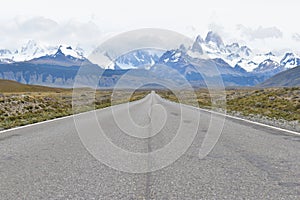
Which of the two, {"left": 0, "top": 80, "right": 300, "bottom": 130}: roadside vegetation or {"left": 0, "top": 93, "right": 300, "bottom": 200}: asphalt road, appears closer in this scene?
{"left": 0, "top": 93, "right": 300, "bottom": 200}: asphalt road

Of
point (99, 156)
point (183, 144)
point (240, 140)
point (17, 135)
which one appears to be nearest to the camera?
point (99, 156)

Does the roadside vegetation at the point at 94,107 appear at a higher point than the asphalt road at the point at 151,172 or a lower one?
lower

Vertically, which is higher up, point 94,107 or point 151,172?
point 151,172

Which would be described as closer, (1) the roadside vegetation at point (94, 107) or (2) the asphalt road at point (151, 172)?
(2) the asphalt road at point (151, 172)

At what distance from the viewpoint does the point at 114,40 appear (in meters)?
13.9

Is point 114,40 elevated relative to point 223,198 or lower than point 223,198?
elevated

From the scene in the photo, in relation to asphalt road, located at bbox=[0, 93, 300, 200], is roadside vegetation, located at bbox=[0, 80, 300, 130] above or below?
below

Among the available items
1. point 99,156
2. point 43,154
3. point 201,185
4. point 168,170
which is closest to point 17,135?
point 43,154

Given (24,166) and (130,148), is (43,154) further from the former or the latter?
(130,148)

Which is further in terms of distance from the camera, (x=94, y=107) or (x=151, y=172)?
(x=94, y=107)

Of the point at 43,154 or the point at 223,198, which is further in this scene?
the point at 43,154

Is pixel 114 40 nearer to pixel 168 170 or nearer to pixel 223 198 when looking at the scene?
pixel 168 170

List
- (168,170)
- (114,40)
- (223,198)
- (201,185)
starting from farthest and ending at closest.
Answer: (114,40) → (168,170) → (201,185) → (223,198)

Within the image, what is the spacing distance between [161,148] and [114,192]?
14.7 feet
